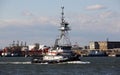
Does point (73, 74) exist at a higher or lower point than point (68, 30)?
lower

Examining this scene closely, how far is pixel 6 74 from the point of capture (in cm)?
6556

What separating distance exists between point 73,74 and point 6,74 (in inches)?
358

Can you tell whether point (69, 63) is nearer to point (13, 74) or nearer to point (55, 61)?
point (55, 61)

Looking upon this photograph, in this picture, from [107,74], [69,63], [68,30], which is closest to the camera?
[107,74]

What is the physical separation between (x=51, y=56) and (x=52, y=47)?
3.83 m

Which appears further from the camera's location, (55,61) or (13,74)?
(55,61)

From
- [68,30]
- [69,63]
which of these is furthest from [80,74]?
[68,30]

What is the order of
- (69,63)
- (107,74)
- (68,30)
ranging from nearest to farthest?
1. (107,74)
2. (69,63)
3. (68,30)

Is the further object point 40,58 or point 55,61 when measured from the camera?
point 40,58

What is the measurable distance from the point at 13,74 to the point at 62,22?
46.5m

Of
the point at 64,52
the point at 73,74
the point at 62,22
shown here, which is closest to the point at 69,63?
the point at 64,52

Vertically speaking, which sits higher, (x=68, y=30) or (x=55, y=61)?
(x=68, y=30)

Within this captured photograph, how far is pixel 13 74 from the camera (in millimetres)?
65250

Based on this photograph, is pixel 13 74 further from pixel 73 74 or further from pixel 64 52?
pixel 64 52
